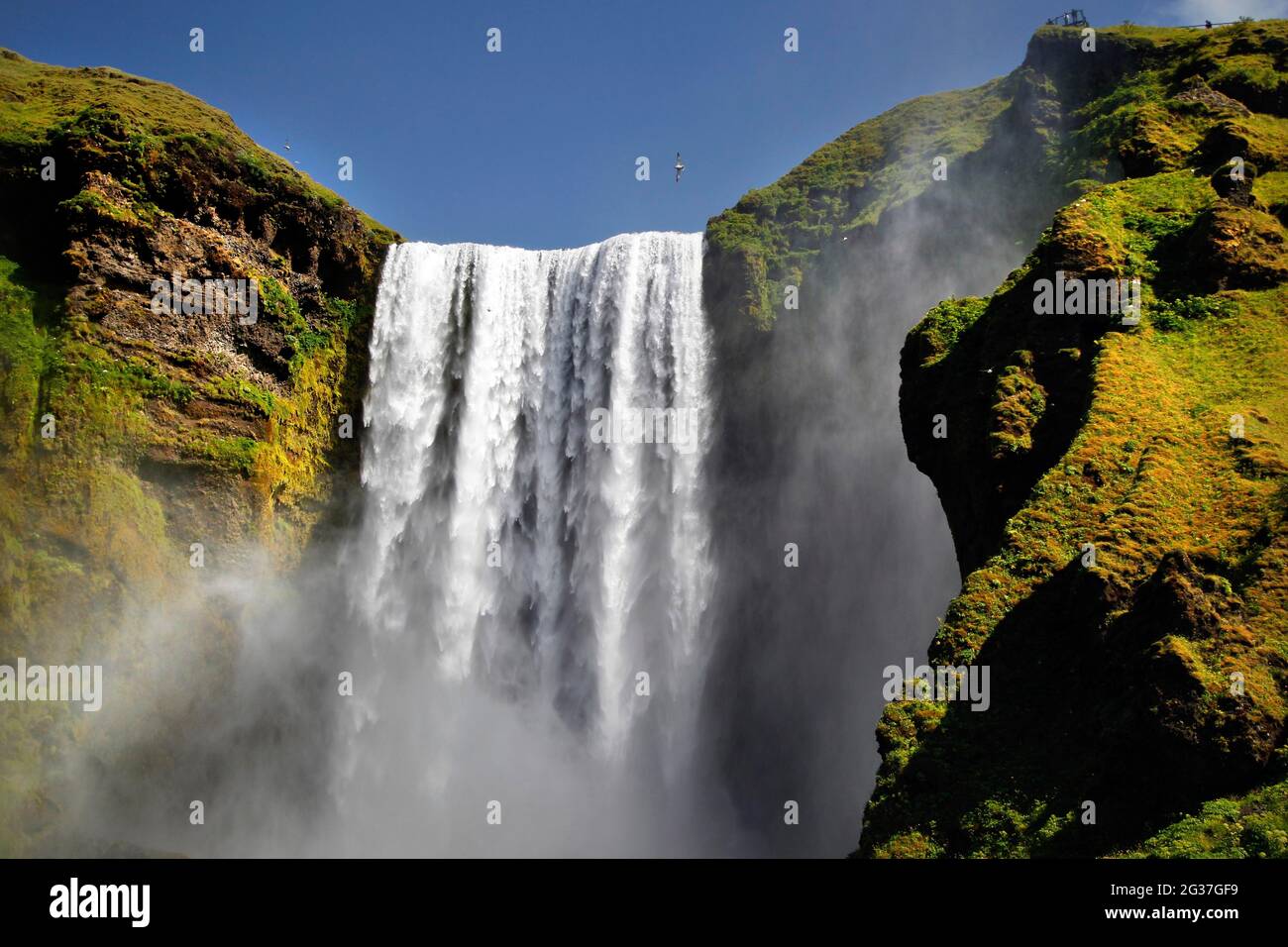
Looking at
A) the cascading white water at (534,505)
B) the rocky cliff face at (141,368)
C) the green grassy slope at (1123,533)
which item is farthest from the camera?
the cascading white water at (534,505)

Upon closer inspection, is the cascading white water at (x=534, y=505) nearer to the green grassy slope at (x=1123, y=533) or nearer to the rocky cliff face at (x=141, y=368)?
the rocky cliff face at (x=141, y=368)

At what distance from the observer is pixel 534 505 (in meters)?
27.9

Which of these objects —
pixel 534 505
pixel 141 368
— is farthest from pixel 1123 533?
pixel 141 368

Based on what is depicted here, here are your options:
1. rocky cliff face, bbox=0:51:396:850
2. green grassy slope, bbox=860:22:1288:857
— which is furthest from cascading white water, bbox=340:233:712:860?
green grassy slope, bbox=860:22:1288:857

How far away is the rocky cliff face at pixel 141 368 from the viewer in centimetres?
2033

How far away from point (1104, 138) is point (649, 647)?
61.2ft

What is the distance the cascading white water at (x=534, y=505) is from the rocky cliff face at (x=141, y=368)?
233 centimetres

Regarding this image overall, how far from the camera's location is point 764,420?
1066 inches

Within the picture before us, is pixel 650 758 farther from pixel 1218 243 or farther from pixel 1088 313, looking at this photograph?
pixel 1218 243

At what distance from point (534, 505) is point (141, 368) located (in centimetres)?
1180

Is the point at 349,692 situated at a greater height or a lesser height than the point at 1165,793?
lesser

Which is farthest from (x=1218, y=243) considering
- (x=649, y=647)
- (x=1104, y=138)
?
(x=649, y=647)

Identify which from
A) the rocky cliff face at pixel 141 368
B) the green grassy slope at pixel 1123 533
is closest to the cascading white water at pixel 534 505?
the rocky cliff face at pixel 141 368

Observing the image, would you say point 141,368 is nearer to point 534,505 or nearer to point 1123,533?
point 534,505
